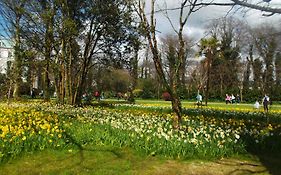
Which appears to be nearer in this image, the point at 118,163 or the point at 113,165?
the point at 113,165

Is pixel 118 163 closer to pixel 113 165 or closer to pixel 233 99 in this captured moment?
pixel 113 165

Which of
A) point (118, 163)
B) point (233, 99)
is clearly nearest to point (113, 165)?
point (118, 163)

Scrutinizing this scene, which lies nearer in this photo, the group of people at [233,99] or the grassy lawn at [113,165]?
the grassy lawn at [113,165]

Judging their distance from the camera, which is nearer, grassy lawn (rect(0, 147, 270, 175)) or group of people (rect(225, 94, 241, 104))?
grassy lawn (rect(0, 147, 270, 175))

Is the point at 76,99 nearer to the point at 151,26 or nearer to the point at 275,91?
the point at 151,26

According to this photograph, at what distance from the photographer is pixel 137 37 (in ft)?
69.7

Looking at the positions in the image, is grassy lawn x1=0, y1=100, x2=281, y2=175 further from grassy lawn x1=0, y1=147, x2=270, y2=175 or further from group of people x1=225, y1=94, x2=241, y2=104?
group of people x1=225, y1=94, x2=241, y2=104

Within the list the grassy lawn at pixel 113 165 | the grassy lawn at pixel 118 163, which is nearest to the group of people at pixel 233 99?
the grassy lawn at pixel 118 163

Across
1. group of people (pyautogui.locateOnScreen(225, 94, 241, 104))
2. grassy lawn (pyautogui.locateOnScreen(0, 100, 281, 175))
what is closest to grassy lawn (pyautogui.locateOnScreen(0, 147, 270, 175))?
grassy lawn (pyautogui.locateOnScreen(0, 100, 281, 175))

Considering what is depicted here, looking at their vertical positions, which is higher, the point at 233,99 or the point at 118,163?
the point at 233,99

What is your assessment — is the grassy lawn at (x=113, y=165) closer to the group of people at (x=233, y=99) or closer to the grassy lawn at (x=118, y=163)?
the grassy lawn at (x=118, y=163)

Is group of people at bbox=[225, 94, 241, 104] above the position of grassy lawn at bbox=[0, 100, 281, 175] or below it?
above

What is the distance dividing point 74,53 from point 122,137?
46.8 ft

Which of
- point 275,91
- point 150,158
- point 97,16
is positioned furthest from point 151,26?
point 275,91
